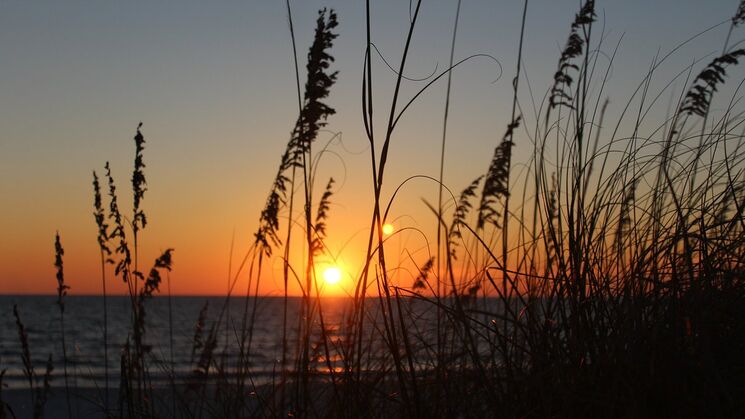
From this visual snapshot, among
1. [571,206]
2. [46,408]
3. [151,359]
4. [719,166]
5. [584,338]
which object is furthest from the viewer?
[46,408]

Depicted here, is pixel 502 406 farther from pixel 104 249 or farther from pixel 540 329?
pixel 104 249

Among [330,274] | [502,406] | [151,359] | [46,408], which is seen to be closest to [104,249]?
[151,359]

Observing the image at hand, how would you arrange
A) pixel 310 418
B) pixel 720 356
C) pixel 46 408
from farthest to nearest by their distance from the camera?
pixel 46 408
pixel 310 418
pixel 720 356

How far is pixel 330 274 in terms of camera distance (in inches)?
112

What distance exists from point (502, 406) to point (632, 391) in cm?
43

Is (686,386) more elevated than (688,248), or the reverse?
(688,248)

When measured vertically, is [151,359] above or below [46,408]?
above

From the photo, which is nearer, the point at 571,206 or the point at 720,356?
the point at 720,356

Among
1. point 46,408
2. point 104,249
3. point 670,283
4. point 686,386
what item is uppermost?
point 104,249

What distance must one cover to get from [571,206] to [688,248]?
0.32 metres

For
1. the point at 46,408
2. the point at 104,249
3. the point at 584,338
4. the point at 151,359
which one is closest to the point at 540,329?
the point at 584,338

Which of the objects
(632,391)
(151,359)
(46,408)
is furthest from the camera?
(46,408)

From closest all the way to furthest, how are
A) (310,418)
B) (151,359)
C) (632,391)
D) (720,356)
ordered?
(632,391), (720,356), (310,418), (151,359)

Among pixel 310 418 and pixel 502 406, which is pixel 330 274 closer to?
pixel 310 418
